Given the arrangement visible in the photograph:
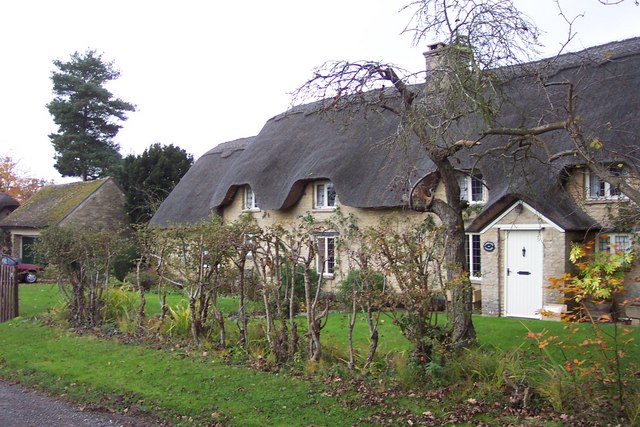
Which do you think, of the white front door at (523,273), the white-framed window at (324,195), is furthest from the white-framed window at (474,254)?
the white-framed window at (324,195)

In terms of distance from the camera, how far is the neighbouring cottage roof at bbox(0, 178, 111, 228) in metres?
33.3

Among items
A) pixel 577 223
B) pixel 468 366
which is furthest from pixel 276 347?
pixel 577 223

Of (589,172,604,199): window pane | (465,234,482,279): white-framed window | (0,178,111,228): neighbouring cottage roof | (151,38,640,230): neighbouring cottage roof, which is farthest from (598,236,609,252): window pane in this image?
(0,178,111,228): neighbouring cottage roof

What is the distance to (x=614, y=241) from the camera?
1477cm

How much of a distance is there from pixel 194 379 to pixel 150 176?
90.7 feet

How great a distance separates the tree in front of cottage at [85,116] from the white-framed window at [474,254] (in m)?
34.2

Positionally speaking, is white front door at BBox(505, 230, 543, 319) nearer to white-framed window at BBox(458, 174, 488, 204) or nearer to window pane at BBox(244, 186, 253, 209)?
white-framed window at BBox(458, 174, 488, 204)

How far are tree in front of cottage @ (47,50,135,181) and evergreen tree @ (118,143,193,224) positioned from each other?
413 inches

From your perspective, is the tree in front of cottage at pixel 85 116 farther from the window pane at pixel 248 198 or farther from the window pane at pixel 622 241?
the window pane at pixel 622 241

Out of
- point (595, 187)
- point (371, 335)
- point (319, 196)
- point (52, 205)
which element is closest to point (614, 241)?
point (595, 187)

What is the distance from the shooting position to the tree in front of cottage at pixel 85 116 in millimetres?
44281

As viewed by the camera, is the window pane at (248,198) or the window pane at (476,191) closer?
the window pane at (476,191)

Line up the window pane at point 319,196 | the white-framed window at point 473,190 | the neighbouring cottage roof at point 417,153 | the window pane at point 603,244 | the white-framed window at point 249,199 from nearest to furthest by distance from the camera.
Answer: the neighbouring cottage roof at point 417,153
the window pane at point 603,244
the white-framed window at point 473,190
the window pane at point 319,196
the white-framed window at point 249,199

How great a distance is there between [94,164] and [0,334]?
35.0 m
